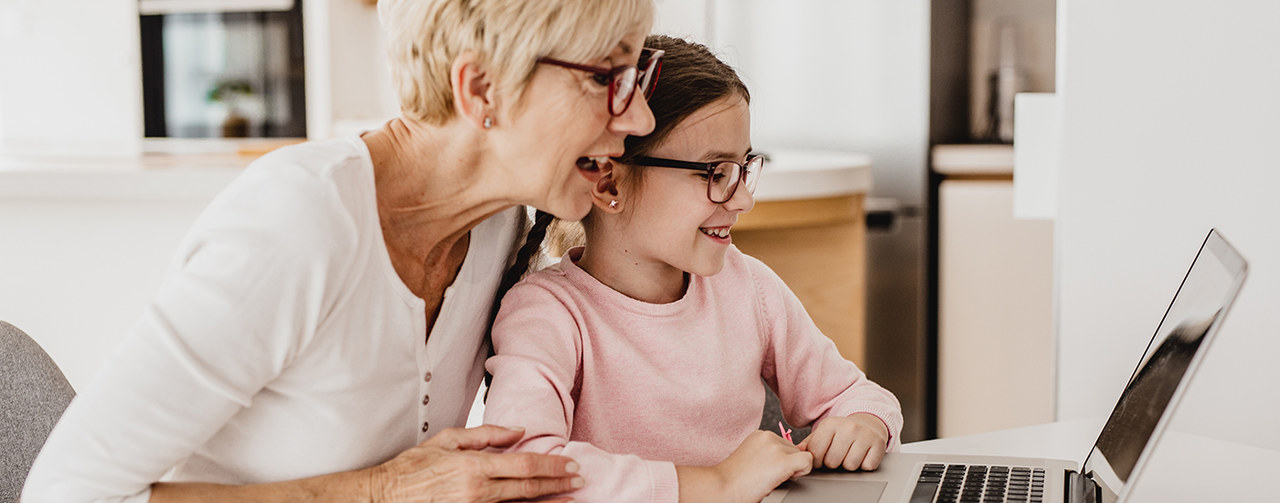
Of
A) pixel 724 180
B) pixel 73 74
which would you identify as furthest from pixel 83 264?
pixel 73 74

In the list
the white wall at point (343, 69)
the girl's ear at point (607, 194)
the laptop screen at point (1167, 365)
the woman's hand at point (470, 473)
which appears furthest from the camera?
the white wall at point (343, 69)

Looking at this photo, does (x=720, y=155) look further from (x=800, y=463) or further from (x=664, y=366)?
(x=800, y=463)

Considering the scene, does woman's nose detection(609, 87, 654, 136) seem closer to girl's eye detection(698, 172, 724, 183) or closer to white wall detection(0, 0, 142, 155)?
girl's eye detection(698, 172, 724, 183)

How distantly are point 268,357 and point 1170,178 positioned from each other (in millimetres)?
1117

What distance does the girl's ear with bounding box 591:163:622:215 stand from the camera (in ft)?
3.84

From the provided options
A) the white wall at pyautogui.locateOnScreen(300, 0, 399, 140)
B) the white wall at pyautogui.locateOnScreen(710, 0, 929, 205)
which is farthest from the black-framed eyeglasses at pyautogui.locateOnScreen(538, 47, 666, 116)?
the white wall at pyautogui.locateOnScreen(300, 0, 399, 140)

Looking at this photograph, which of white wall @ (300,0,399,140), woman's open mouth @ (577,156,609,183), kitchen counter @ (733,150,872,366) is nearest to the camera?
woman's open mouth @ (577,156,609,183)

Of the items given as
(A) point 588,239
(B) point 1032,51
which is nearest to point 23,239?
(A) point 588,239

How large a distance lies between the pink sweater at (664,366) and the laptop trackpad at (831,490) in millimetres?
137

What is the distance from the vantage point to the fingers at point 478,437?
3.20 ft

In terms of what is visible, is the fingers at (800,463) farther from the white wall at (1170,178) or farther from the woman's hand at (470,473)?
the white wall at (1170,178)

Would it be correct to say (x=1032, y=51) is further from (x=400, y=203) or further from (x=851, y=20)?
(x=400, y=203)

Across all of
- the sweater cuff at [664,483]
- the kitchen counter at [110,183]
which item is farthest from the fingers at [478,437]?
the kitchen counter at [110,183]

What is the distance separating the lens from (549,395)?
3.43ft
